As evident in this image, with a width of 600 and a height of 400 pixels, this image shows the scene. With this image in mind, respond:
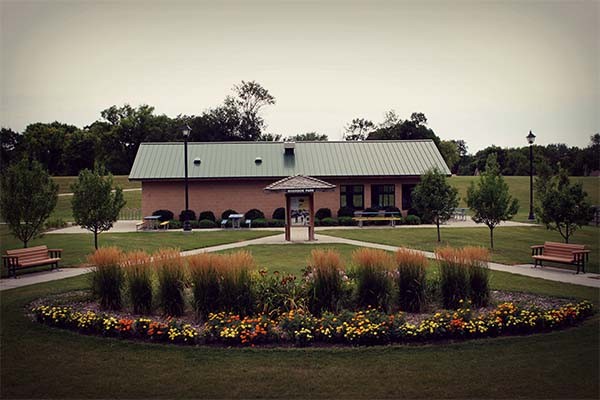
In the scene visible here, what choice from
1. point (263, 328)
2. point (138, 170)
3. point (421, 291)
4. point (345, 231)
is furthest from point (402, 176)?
point (263, 328)

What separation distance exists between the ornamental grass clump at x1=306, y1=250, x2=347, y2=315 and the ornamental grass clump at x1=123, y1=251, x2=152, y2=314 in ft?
9.42

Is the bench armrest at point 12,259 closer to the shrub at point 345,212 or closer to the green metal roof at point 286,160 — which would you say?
the green metal roof at point 286,160

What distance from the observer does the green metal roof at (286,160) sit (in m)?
29.5

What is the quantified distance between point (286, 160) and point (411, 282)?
22690mm

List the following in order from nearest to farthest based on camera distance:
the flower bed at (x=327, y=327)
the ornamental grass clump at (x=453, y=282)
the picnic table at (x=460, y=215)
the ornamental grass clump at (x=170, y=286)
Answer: the flower bed at (x=327, y=327)
the ornamental grass clump at (x=170, y=286)
the ornamental grass clump at (x=453, y=282)
the picnic table at (x=460, y=215)

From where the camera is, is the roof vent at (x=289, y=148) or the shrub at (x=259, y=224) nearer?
the shrub at (x=259, y=224)

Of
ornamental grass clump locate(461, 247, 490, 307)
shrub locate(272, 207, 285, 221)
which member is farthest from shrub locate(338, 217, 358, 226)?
ornamental grass clump locate(461, 247, 490, 307)

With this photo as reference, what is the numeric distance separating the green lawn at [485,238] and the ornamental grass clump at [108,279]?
11.0 meters

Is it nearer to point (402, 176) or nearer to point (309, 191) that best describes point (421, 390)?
point (309, 191)

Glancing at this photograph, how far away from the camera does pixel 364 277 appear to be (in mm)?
8719

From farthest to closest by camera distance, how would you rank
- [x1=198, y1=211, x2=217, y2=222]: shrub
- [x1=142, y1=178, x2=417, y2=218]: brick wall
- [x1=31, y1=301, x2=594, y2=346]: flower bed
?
[x1=142, y1=178, x2=417, y2=218]: brick wall, [x1=198, y1=211, x2=217, y2=222]: shrub, [x1=31, y1=301, x2=594, y2=346]: flower bed

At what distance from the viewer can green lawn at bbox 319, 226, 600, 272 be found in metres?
16.5

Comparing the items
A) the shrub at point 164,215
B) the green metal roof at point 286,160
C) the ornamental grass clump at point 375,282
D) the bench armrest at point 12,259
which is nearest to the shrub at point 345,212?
the green metal roof at point 286,160

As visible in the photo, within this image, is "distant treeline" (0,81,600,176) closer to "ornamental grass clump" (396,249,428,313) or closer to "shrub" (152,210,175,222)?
"shrub" (152,210,175,222)
